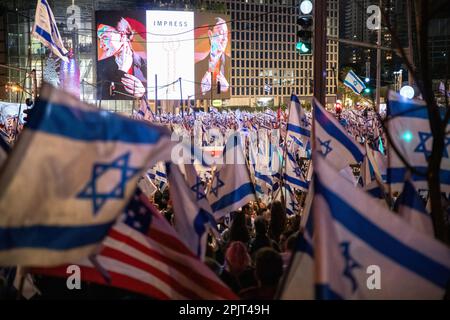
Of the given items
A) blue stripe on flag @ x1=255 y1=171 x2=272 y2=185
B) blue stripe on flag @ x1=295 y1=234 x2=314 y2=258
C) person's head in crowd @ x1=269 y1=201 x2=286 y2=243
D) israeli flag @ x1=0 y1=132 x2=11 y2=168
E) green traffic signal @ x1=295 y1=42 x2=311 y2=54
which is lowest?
person's head in crowd @ x1=269 y1=201 x2=286 y2=243

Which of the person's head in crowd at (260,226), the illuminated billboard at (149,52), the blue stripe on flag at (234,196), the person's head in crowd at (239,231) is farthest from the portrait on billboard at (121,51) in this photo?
the person's head in crowd at (260,226)

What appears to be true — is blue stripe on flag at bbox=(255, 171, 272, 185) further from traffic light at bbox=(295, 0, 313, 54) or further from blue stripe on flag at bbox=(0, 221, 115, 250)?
blue stripe on flag at bbox=(0, 221, 115, 250)

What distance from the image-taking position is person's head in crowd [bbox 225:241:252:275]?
521cm

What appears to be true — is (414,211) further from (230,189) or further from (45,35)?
(45,35)

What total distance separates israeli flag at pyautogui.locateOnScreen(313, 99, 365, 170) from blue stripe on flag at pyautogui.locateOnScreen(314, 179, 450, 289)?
12.0 ft

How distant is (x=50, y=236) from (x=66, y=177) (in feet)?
1.10

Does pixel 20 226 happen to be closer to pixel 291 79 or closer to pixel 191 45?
pixel 191 45

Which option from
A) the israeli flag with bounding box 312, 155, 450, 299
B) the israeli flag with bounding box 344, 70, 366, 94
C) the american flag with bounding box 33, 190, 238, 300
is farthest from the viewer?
the israeli flag with bounding box 344, 70, 366, 94

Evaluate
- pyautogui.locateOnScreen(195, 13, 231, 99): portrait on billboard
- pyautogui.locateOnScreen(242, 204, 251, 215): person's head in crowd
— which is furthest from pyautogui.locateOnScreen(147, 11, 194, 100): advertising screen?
pyautogui.locateOnScreen(242, 204, 251, 215): person's head in crowd

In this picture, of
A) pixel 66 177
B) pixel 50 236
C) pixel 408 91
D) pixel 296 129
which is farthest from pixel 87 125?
pixel 408 91

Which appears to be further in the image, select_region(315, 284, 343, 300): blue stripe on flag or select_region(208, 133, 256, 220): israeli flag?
select_region(208, 133, 256, 220): israeli flag

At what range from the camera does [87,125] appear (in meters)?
3.46

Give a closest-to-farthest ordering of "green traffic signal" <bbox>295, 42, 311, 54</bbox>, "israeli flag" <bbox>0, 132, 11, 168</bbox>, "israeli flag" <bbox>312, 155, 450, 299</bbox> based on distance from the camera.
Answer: "israeli flag" <bbox>312, 155, 450, 299</bbox>
"israeli flag" <bbox>0, 132, 11, 168</bbox>
"green traffic signal" <bbox>295, 42, 311, 54</bbox>
